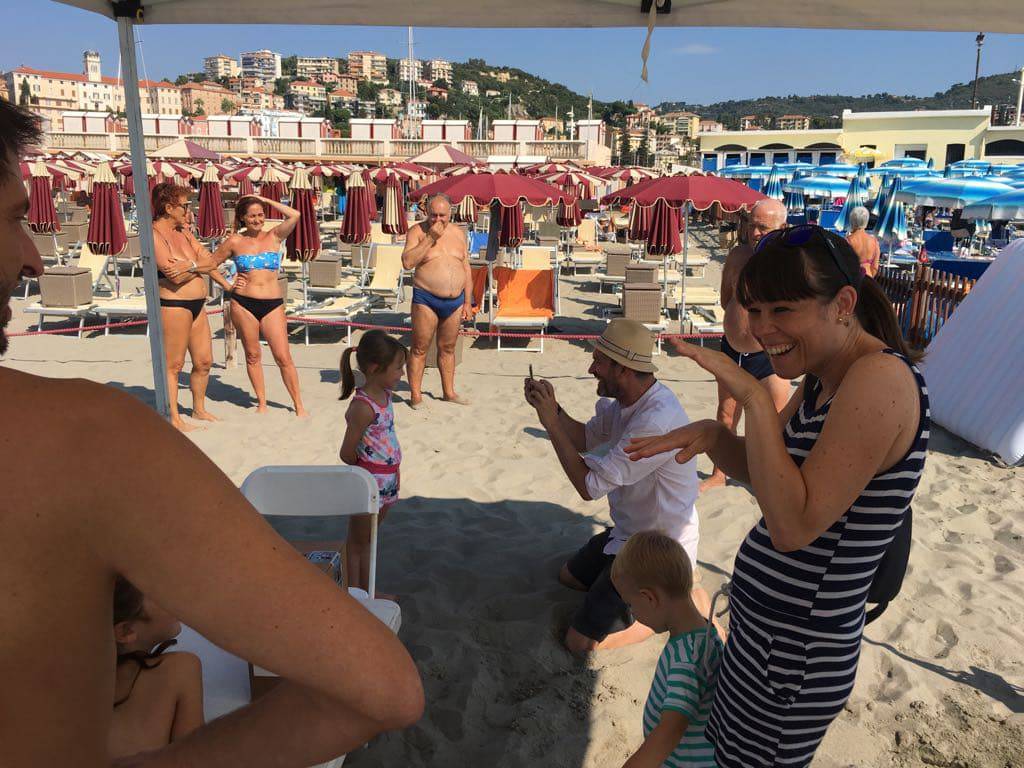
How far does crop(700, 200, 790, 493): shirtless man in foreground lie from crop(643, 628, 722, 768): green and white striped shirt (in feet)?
7.48

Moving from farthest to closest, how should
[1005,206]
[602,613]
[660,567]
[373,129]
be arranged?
→ [373,129] < [1005,206] < [602,613] < [660,567]

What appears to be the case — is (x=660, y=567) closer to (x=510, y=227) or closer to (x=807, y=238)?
(x=807, y=238)

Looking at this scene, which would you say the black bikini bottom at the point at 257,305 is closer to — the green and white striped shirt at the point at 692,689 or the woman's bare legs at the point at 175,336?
the woman's bare legs at the point at 175,336

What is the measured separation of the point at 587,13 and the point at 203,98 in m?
166

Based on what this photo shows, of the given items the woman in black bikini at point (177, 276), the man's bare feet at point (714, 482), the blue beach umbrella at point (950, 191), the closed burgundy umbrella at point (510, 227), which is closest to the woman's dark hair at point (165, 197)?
the woman in black bikini at point (177, 276)

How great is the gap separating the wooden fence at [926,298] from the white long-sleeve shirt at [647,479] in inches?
193

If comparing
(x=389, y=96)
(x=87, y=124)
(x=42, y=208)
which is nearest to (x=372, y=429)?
(x=42, y=208)

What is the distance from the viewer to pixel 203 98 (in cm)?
14938

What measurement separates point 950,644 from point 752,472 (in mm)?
2394

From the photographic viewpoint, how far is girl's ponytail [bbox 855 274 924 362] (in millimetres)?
1571

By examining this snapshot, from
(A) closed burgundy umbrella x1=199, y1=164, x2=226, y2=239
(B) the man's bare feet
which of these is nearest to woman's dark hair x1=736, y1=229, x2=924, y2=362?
(B) the man's bare feet

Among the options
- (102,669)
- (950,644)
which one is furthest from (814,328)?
(950,644)

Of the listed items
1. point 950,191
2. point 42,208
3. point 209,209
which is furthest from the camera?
point 950,191

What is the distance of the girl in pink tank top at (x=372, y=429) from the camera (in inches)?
132
